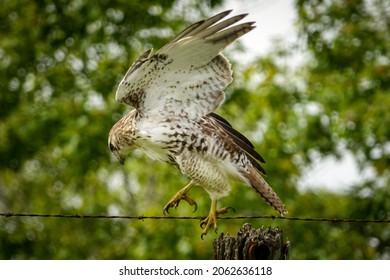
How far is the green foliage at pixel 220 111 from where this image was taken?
10.3 m

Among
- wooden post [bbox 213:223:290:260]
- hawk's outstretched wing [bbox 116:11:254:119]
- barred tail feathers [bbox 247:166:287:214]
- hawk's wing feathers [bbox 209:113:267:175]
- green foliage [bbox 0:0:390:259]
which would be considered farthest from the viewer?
green foliage [bbox 0:0:390:259]

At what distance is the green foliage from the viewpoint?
33.7ft

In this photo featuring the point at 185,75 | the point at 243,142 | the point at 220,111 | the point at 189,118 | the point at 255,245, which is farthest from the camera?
the point at 220,111

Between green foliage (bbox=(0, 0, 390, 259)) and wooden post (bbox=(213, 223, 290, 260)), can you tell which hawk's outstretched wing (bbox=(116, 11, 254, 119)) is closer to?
wooden post (bbox=(213, 223, 290, 260))

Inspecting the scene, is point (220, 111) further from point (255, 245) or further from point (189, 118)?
point (255, 245)

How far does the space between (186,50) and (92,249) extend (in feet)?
22.1

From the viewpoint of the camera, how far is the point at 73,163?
10430 millimetres

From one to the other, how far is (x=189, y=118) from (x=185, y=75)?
0.27 metres

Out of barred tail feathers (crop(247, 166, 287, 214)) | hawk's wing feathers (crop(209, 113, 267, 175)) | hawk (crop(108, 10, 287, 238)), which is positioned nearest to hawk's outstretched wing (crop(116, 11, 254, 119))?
hawk (crop(108, 10, 287, 238))

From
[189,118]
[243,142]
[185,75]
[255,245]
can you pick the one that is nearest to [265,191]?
[243,142]

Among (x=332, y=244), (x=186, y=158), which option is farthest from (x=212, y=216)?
(x=332, y=244)

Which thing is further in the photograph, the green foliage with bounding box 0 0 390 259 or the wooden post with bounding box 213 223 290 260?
the green foliage with bounding box 0 0 390 259

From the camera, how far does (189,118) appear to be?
5980mm

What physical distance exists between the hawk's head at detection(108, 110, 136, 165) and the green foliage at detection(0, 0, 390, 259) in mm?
3464
